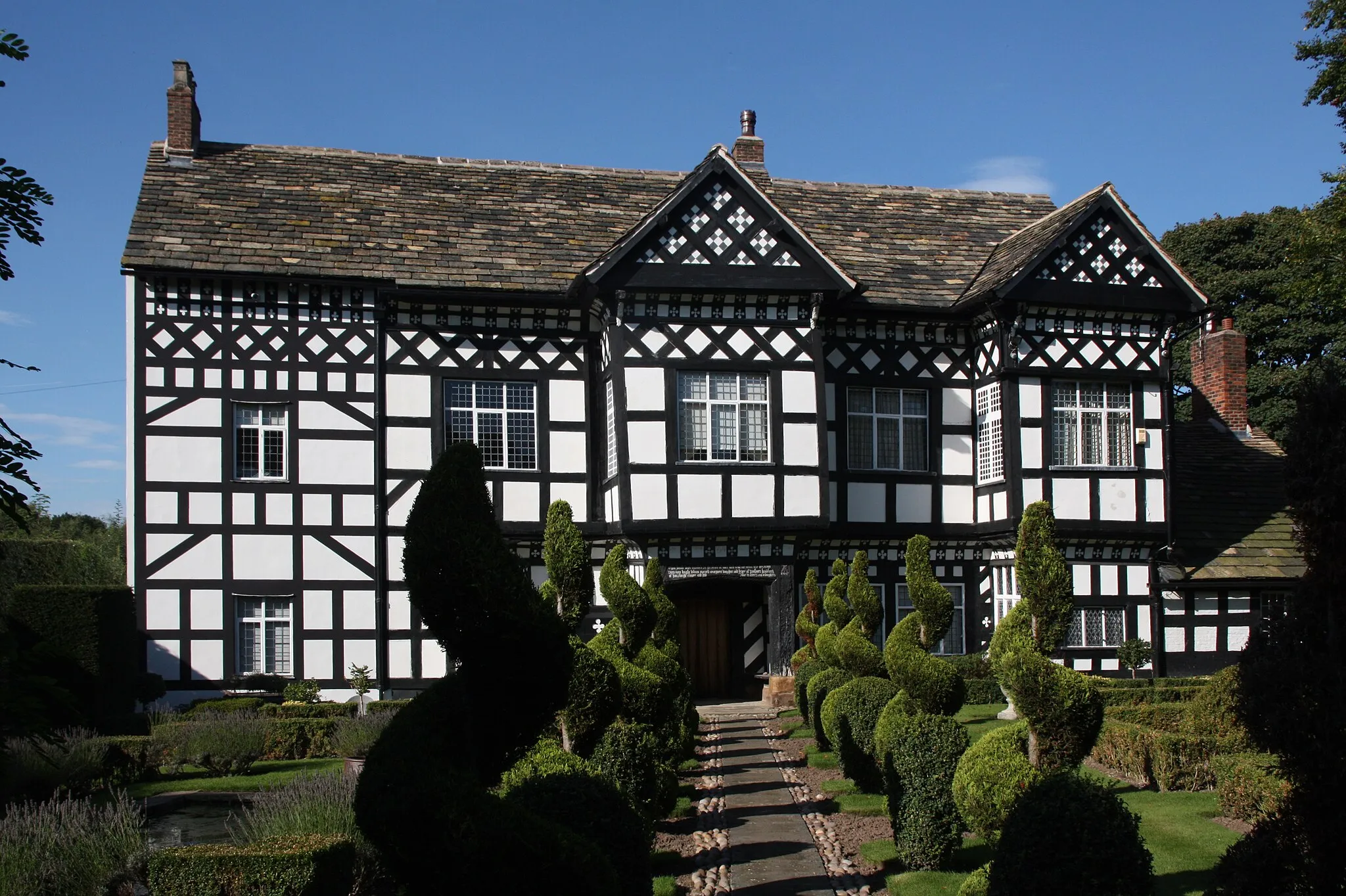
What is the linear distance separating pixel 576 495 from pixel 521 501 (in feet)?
3.54

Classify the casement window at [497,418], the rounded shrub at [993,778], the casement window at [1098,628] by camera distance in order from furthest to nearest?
the casement window at [1098,628], the casement window at [497,418], the rounded shrub at [993,778]

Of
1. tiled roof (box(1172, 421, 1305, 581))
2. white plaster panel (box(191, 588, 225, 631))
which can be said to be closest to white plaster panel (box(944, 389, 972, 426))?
tiled roof (box(1172, 421, 1305, 581))

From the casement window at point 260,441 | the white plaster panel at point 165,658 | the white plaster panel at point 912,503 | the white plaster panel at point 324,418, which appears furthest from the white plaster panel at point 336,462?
the white plaster panel at point 912,503

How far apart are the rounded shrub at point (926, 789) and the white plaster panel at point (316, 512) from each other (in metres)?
14.1

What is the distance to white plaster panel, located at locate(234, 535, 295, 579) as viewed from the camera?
21250mm

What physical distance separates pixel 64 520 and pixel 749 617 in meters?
46.6

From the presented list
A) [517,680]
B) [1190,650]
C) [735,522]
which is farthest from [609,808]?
[1190,650]

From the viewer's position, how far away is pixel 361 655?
2153cm

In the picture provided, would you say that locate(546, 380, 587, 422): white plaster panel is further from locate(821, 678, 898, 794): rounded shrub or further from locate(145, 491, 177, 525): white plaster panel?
locate(821, 678, 898, 794): rounded shrub

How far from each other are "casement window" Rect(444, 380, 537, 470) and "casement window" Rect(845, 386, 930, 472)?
6350 millimetres

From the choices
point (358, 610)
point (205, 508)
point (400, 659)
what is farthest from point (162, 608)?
point (400, 659)

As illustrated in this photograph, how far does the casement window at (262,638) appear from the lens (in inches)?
837

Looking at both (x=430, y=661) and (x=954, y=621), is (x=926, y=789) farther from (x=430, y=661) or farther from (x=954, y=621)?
(x=954, y=621)

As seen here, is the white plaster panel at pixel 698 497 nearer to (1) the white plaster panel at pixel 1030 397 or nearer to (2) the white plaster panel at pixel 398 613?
(2) the white plaster panel at pixel 398 613
